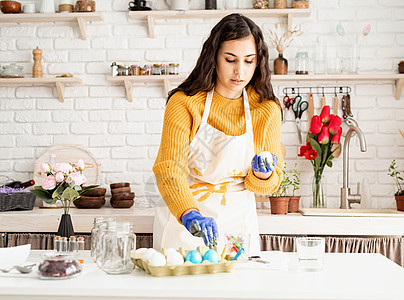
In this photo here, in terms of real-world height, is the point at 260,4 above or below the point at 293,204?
above

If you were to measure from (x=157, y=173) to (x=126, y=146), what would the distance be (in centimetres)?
166

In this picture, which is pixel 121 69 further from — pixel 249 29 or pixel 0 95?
pixel 249 29

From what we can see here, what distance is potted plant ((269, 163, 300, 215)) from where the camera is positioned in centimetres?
340

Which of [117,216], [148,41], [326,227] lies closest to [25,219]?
[117,216]

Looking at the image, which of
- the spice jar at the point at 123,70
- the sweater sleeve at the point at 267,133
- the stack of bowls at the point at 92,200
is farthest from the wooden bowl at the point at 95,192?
the sweater sleeve at the point at 267,133

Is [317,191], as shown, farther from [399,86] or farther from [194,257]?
[194,257]

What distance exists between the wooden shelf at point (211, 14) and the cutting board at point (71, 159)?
0.97 m

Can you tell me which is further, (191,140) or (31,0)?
(31,0)

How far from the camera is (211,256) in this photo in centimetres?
173

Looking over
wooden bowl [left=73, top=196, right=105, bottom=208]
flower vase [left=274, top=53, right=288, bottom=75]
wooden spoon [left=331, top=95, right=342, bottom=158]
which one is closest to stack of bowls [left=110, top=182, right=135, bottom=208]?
wooden bowl [left=73, top=196, right=105, bottom=208]

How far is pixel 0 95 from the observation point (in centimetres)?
396

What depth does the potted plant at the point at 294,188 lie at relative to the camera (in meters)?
3.52

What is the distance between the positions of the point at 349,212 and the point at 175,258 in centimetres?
206

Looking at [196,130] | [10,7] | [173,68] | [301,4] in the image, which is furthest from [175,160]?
[10,7]
